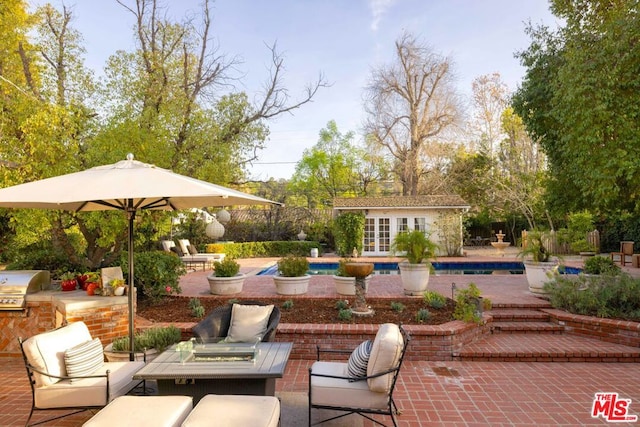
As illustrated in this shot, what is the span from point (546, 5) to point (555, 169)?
172 inches

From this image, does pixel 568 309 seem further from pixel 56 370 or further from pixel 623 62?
pixel 56 370

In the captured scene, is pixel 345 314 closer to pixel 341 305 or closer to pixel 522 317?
pixel 341 305

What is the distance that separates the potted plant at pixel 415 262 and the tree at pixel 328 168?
20482 millimetres

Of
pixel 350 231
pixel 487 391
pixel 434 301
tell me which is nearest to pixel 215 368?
pixel 487 391

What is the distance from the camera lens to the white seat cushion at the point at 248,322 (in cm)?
464

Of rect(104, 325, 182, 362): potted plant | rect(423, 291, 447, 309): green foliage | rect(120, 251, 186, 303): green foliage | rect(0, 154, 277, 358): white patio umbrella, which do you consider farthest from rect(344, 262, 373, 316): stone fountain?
rect(120, 251, 186, 303): green foliage

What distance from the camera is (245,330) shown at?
467 centimetres

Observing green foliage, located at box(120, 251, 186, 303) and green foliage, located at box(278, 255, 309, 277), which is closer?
green foliage, located at box(120, 251, 186, 303)

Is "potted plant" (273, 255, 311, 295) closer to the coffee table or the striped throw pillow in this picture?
the coffee table

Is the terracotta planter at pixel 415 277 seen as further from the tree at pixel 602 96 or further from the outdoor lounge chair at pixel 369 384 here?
the outdoor lounge chair at pixel 369 384

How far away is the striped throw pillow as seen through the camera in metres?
3.51

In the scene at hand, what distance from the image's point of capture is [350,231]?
18.5 m

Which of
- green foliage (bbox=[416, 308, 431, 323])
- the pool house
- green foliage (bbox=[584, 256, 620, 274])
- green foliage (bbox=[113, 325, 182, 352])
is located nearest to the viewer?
green foliage (bbox=[113, 325, 182, 352])

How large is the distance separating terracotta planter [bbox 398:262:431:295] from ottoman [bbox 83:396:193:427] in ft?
19.4
